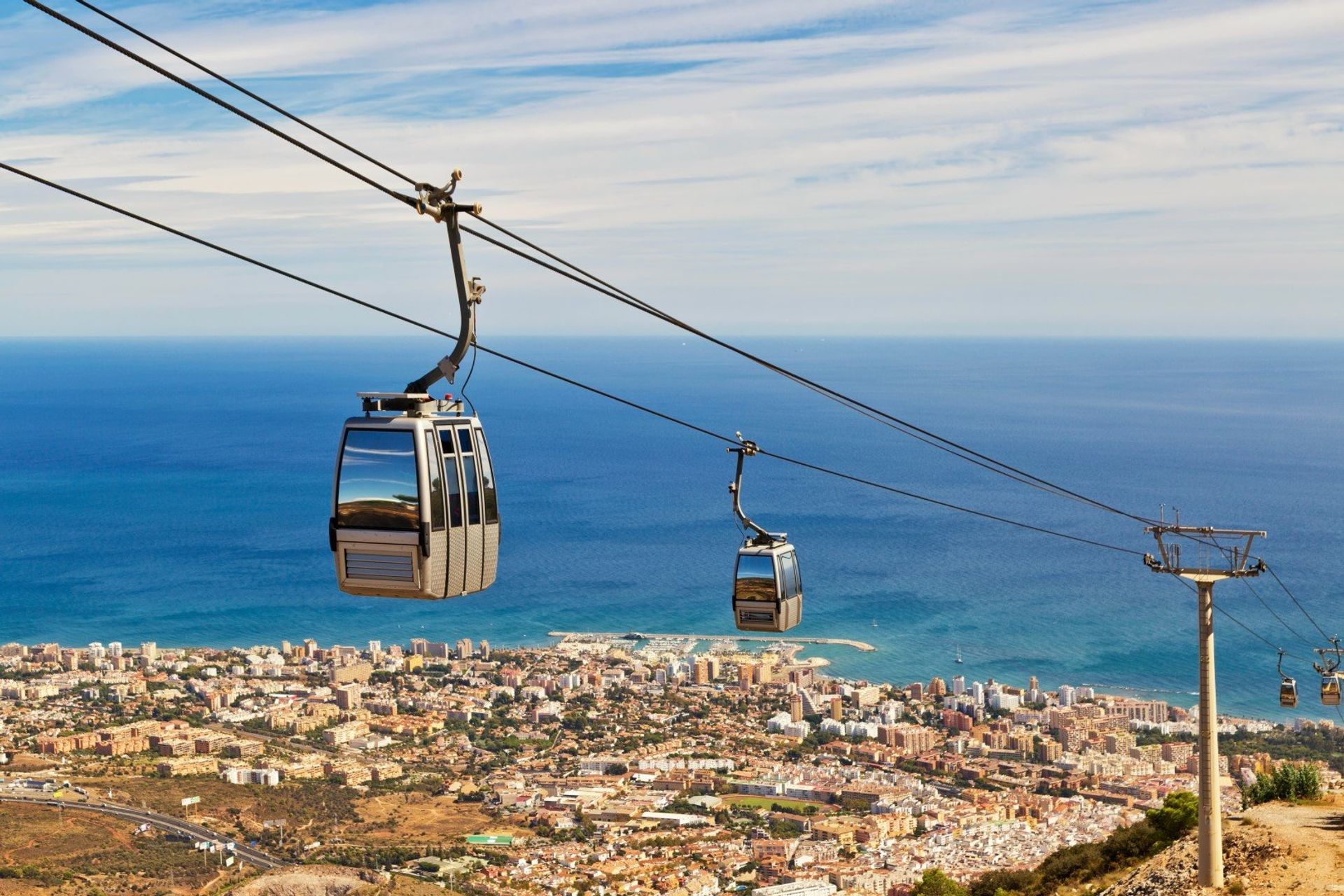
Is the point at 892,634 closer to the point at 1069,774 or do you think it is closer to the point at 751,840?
the point at 1069,774

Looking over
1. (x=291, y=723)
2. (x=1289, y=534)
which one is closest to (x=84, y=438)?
(x=291, y=723)

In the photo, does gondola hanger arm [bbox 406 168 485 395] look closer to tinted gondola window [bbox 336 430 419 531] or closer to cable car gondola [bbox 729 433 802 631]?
tinted gondola window [bbox 336 430 419 531]

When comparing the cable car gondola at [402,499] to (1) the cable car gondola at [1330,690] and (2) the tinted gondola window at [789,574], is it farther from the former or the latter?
(1) the cable car gondola at [1330,690]

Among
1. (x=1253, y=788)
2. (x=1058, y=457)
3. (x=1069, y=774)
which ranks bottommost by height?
(x=1069, y=774)

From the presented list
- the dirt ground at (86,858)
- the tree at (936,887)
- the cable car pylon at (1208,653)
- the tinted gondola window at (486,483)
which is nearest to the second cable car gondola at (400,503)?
the tinted gondola window at (486,483)

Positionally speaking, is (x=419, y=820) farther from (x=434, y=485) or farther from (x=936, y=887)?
(x=434, y=485)

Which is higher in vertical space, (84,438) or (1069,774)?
(84,438)
